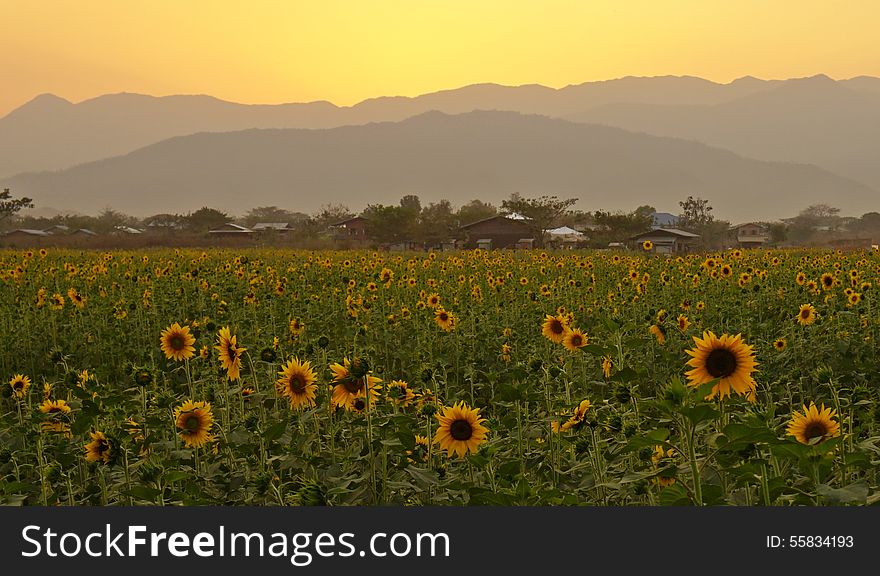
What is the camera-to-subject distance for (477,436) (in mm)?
3678

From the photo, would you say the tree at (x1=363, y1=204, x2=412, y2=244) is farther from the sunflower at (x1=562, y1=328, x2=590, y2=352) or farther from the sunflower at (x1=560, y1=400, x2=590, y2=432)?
the sunflower at (x1=560, y1=400, x2=590, y2=432)

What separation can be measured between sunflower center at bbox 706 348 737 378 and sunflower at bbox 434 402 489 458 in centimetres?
101

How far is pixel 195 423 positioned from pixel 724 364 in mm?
2574

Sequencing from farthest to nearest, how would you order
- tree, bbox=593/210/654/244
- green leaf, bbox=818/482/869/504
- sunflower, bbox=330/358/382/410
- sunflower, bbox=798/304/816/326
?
tree, bbox=593/210/654/244
sunflower, bbox=798/304/816/326
sunflower, bbox=330/358/382/410
green leaf, bbox=818/482/869/504

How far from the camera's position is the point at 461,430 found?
12.2ft

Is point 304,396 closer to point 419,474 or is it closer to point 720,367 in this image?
point 419,474

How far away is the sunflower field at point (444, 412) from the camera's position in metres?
3.15

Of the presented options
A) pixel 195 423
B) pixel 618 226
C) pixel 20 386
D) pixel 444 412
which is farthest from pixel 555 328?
pixel 618 226

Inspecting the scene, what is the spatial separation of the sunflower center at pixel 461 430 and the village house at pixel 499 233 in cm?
6160

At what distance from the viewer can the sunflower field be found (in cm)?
315

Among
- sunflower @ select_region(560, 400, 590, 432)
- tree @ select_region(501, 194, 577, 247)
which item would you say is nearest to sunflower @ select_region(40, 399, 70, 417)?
sunflower @ select_region(560, 400, 590, 432)

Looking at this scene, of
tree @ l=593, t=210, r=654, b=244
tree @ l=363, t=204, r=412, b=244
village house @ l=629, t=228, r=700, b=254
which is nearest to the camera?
village house @ l=629, t=228, r=700, b=254

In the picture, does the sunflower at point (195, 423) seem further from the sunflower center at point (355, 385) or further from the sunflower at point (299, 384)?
the sunflower center at point (355, 385)

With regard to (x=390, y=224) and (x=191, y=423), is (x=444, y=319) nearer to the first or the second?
(x=191, y=423)
